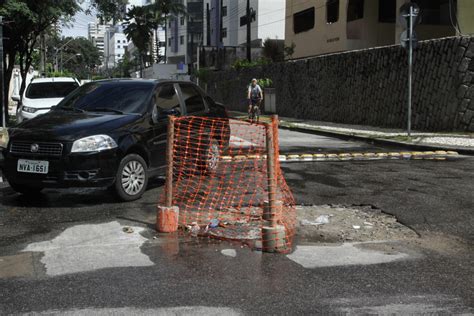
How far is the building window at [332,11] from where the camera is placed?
32.7m

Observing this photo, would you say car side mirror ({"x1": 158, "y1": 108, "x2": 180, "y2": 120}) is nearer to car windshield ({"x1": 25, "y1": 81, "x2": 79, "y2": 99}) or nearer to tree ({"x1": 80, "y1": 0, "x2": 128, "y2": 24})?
car windshield ({"x1": 25, "y1": 81, "x2": 79, "y2": 99})

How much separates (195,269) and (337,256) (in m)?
1.39

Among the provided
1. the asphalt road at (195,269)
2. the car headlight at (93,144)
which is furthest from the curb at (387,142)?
the car headlight at (93,144)

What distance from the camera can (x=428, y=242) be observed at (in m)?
5.68

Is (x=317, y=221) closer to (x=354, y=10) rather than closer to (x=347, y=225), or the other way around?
(x=347, y=225)

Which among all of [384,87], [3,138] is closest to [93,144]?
[3,138]

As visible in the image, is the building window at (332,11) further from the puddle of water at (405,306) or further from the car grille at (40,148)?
the puddle of water at (405,306)

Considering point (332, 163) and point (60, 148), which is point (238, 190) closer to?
point (60, 148)

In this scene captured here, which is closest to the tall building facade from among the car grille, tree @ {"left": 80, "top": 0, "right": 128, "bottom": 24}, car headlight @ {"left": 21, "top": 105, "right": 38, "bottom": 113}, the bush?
the bush

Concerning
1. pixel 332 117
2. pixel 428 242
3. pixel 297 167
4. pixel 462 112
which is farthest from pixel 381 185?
pixel 332 117

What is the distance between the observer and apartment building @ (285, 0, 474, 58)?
2594 cm

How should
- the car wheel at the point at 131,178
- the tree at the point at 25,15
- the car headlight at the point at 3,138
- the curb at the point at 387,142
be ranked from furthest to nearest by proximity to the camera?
1. the tree at the point at 25,15
2. the curb at the point at 387,142
3. the car headlight at the point at 3,138
4. the car wheel at the point at 131,178

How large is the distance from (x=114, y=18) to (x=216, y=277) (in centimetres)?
2034

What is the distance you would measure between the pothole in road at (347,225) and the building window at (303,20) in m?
31.3
